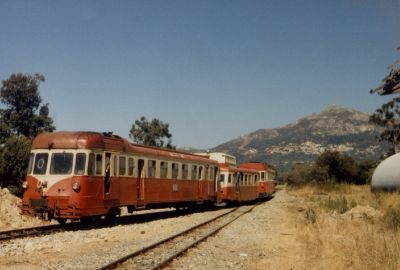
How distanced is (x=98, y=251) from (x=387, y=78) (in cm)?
753

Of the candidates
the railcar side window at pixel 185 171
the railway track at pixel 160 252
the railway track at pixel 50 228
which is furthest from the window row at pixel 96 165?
the railway track at pixel 160 252

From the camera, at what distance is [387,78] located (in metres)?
10.3

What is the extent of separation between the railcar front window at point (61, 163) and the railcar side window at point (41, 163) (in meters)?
0.30

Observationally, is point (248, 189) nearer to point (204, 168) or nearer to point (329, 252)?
point (204, 168)

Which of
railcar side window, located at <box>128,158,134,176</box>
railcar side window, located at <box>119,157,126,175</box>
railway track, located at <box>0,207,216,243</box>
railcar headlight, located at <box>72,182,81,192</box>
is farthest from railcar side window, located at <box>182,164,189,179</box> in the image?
railcar headlight, located at <box>72,182,81,192</box>

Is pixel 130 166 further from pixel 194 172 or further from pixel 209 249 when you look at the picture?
pixel 209 249

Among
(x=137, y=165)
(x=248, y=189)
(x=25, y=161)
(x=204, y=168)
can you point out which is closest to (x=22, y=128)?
(x=25, y=161)

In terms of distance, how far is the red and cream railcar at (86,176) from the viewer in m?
15.7

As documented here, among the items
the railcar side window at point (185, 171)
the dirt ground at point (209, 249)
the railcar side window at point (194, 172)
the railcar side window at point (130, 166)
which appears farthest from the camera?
the railcar side window at point (194, 172)

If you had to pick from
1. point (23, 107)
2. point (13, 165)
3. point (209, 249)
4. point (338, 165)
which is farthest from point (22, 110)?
point (209, 249)

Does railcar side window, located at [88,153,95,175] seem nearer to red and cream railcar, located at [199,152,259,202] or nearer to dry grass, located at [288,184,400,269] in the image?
dry grass, located at [288,184,400,269]

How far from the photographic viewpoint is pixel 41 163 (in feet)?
54.6

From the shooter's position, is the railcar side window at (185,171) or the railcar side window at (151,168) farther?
the railcar side window at (185,171)

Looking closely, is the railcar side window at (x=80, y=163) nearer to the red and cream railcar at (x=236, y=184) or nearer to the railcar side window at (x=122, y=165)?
the railcar side window at (x=122, y=165)
